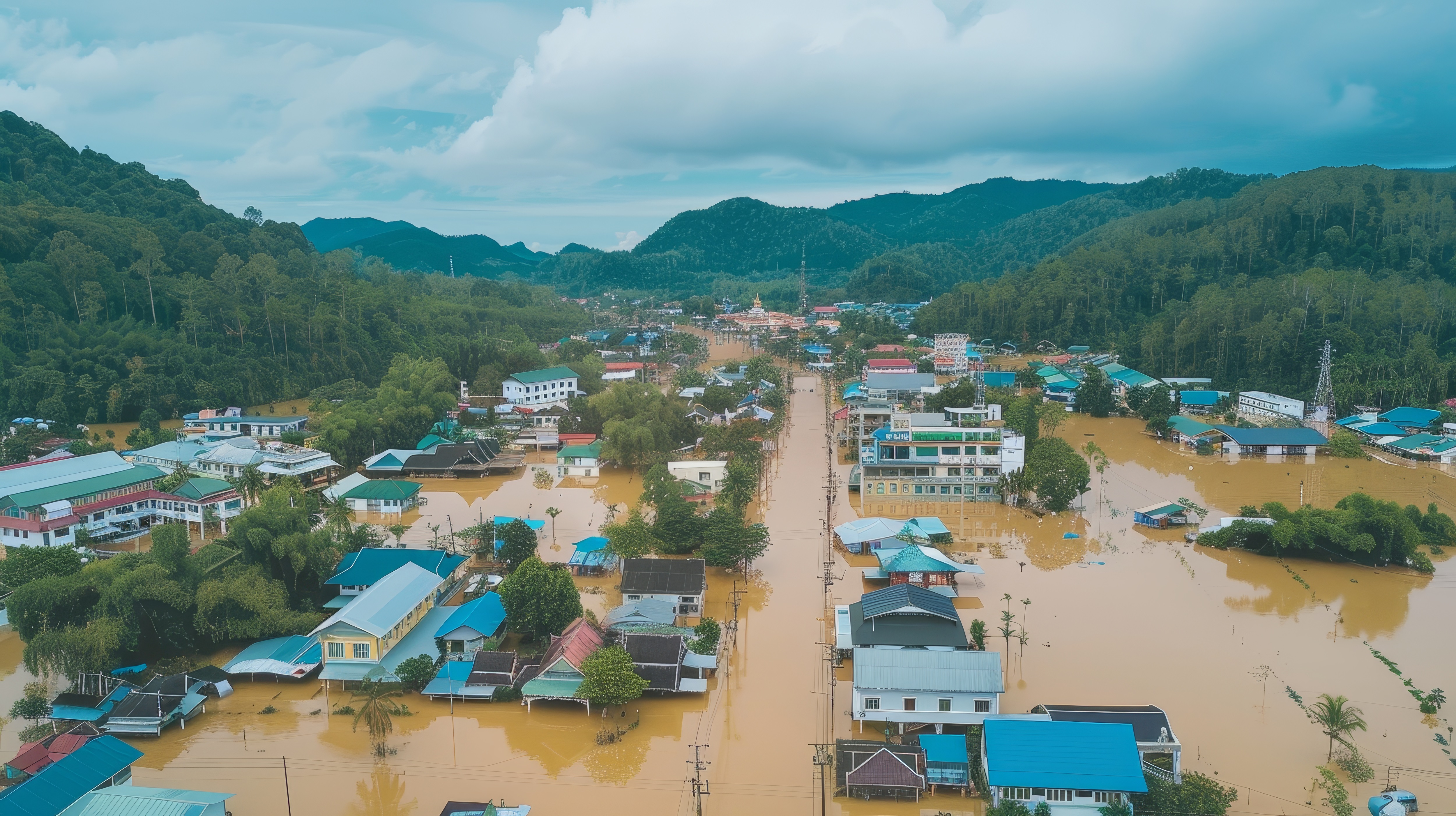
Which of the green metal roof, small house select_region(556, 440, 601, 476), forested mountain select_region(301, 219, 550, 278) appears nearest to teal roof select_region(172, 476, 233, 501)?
the green metal roof

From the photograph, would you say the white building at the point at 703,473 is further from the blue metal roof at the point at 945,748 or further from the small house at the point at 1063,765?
the small house at the point at 1063,765

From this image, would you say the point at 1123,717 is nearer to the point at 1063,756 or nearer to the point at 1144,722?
the point at 1144,722

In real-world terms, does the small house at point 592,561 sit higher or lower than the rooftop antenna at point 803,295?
lower

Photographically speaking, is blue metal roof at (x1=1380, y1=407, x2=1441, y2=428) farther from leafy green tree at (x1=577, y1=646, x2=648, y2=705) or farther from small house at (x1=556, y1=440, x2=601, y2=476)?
leafy green tree at (x1=577, y1=646, x2=648, y2=705)

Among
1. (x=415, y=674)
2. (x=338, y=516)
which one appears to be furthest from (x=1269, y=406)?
(x=415, y=674)

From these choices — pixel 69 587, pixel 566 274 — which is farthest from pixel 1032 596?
pixel 566 274

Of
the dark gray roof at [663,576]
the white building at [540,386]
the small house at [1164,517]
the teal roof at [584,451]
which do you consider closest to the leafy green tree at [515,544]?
the dark gray roof at [663,576]

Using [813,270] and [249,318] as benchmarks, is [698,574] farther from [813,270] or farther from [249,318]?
[813,270]
